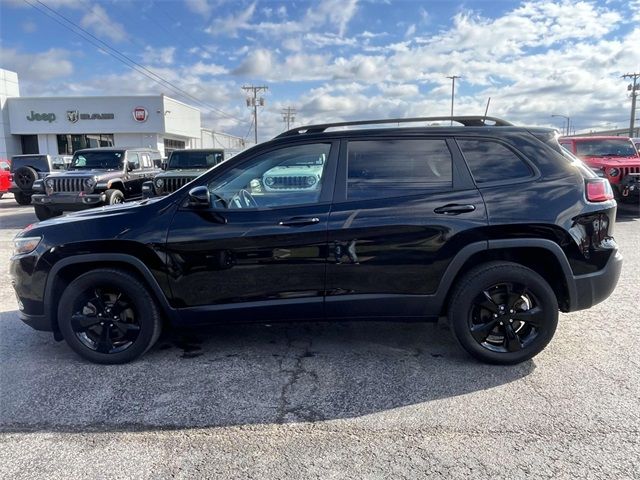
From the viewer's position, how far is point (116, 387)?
3291 millimetres

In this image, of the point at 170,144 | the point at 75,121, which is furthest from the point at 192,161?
the point at 170,144

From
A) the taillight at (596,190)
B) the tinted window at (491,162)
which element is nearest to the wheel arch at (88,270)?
the tinted window at (491,162)

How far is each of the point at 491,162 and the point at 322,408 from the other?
2.20 metres

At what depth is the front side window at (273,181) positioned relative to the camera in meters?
3.53

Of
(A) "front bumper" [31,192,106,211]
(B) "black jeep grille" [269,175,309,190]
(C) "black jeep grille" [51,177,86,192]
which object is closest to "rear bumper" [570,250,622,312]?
(B) "black jeep grille" [269,175,309,190]

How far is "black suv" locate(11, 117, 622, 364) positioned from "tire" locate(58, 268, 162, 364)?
0.03 feet

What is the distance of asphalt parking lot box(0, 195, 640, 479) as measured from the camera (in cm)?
247

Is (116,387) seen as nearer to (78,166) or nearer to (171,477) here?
(171,477)

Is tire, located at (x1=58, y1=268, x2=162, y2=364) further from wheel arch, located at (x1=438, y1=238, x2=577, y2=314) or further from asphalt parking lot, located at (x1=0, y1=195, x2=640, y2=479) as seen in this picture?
wheel arch, located at (x1=438, y1=238, x2=577, y2=314)

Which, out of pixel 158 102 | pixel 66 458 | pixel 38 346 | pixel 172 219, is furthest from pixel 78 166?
pixel 158 102

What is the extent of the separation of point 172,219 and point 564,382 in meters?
3.09

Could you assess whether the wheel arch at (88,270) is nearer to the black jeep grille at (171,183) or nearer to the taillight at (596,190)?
the taillight at (596,190)

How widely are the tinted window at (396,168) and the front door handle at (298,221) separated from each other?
1.09 feet

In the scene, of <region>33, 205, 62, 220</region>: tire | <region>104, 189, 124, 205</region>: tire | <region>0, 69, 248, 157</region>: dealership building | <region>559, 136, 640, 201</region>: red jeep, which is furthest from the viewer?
<region>0, 69, 248, 157</region>: dealership building
